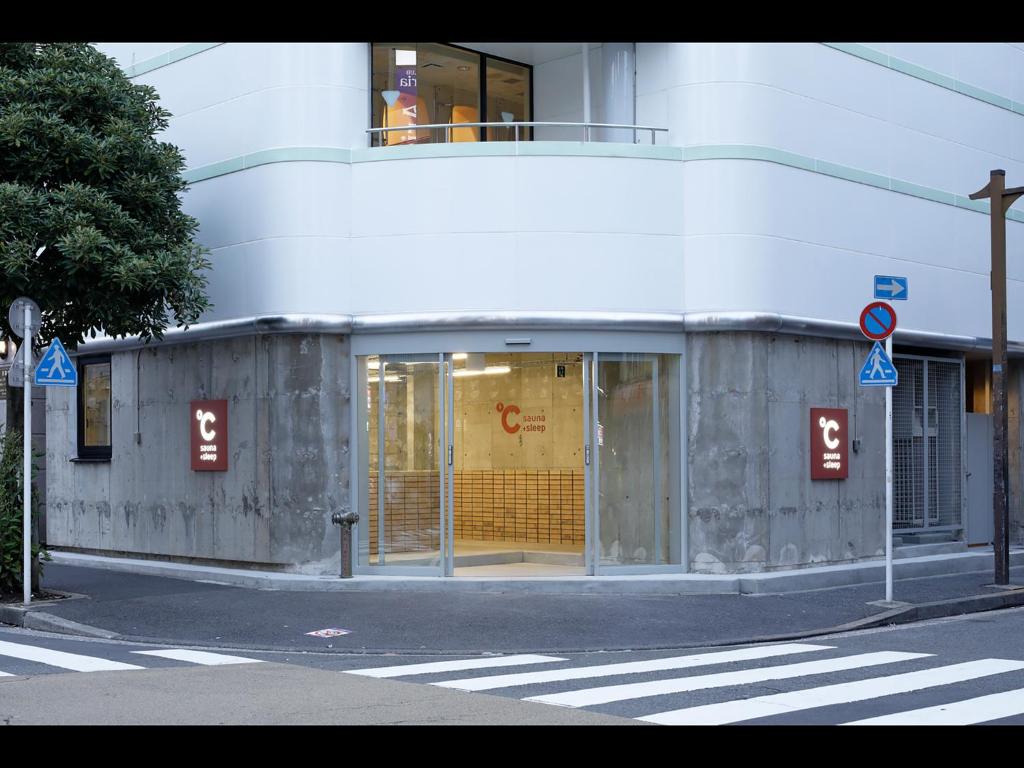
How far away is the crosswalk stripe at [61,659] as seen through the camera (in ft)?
33.2

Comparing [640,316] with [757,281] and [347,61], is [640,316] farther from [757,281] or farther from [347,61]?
[347,61]

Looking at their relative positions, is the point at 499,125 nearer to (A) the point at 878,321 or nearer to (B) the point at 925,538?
(A) the point at 878,321

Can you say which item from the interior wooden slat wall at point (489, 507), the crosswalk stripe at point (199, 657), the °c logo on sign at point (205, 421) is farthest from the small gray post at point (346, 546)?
the crosswalk stripe at point (199, 657)

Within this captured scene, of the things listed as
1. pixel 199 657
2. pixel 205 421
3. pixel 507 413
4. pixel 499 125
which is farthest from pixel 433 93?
pixel 199 657

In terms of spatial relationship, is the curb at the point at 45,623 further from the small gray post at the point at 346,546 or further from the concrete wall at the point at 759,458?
the concrete wall at the point at 759,458

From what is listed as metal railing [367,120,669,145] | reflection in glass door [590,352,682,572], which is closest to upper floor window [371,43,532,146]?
metal railing [367,120,669,145]

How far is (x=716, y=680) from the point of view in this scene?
9453 mm

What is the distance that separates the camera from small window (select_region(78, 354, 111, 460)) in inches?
757

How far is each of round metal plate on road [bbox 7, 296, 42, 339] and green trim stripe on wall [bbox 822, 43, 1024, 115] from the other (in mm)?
10495

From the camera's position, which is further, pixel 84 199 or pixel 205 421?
pixel 205 421

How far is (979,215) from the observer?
778 inches

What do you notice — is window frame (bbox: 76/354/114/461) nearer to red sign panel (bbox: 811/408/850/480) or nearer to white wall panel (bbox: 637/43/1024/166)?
white wall panel (bbox: 637/43/1024/166)

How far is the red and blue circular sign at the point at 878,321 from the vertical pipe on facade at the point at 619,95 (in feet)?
13.4

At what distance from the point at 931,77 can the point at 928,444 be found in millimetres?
5443
